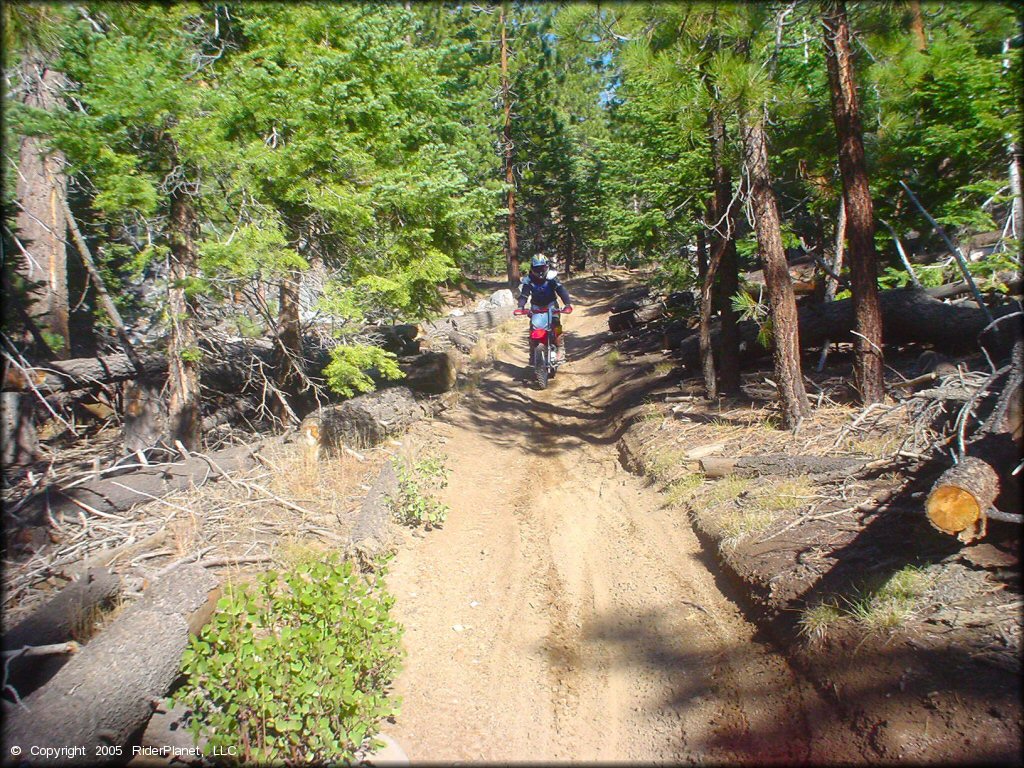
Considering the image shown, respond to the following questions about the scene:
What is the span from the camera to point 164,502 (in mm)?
6906

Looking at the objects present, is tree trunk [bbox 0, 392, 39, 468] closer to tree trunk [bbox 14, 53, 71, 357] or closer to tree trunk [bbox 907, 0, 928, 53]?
tree trunk [bbox 14, 53, 71, 357]

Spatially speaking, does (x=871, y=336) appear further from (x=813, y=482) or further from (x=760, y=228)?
(x=813, y=482)

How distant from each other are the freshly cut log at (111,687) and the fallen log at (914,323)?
747 cm

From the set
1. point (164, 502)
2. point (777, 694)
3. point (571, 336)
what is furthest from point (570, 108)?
point (777, 694)

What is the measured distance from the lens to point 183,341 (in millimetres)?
8297

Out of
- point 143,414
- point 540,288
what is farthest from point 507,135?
point 143,414

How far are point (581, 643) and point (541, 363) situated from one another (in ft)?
27.1

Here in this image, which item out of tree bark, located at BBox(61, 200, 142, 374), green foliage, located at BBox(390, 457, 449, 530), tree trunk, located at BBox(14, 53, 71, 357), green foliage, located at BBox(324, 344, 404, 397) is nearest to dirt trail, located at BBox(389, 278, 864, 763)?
green foliage, located at BBox(390, 457, 449, 530)

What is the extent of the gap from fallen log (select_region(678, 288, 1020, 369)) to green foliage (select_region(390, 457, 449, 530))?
523 centimetres

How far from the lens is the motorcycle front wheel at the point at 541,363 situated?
41.9 ft

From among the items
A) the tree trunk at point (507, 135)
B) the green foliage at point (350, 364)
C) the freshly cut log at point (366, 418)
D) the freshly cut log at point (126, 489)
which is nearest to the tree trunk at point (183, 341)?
the freshly cut log at point (126, 489)

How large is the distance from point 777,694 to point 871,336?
4.69 m

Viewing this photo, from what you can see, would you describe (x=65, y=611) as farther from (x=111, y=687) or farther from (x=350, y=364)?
(x=350, y=364)

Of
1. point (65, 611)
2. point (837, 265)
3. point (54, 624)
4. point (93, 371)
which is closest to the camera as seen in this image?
point (54, 624)
